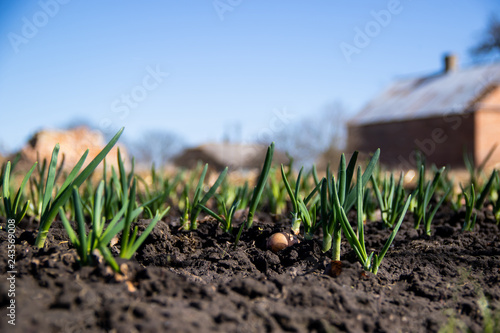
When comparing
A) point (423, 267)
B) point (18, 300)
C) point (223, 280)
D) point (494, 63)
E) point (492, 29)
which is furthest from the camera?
point (492, 29)

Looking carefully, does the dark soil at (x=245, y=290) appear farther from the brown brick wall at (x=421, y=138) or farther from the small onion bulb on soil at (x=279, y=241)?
the brown brick wall at (x=421, y=138)

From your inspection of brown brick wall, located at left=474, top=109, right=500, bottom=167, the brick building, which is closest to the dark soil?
the brick building

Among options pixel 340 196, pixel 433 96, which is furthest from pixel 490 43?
pixel 340 196

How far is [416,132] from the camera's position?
1964cm

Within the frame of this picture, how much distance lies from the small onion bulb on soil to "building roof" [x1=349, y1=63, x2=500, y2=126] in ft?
62.2

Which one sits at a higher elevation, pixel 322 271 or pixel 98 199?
pixel 98 199

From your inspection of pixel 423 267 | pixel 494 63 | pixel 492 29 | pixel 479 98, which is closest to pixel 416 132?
pixel 479 98

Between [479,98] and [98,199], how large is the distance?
20363mm

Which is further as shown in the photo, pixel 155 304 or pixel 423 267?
pixel 423 267

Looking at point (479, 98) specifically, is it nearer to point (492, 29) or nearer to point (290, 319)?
point (492, 29)

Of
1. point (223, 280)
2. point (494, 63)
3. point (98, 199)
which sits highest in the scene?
point (494, 63)

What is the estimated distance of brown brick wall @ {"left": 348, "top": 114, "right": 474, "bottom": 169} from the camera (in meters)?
18.0

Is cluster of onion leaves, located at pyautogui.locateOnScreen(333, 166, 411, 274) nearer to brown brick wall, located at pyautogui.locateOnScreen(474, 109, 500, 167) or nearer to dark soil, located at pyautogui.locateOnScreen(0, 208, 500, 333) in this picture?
dark soil, located at pyautogui.locateOnScreen(0, 208, 500, 333)

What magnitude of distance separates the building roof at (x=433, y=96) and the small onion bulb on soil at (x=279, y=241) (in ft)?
62.2
